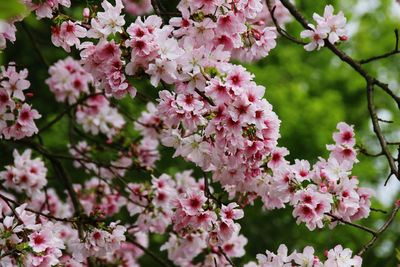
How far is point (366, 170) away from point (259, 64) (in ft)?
8.02

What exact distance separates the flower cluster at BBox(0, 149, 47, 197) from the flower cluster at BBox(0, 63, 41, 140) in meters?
0.64

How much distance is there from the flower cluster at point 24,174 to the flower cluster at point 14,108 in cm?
64

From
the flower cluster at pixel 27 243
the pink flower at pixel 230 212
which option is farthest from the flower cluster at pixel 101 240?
the pink flower at pixel 230 212

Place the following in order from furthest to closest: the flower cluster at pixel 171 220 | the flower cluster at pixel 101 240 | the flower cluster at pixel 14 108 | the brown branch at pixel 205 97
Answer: the flower cluster at pixel 171 220, the flower cluster at pixel 14 108, the flower cluster at pixel 101 240, the brown branch at pixel 205 97

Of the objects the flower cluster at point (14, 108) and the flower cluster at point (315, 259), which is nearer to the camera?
the flower cluster at point (315, 259)

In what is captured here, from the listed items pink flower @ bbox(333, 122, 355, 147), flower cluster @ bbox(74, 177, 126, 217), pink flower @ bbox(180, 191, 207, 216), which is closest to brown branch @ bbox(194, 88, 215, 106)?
pink flower @ bbox(180, 191, 207, 216)

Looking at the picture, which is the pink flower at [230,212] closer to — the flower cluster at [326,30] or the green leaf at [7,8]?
the flower cluster at [326,30]

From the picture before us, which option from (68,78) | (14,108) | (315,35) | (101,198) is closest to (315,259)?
(315,35)

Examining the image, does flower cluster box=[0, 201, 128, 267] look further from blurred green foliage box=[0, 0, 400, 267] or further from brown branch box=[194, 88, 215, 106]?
blurred green foliage box=[0, 0, 400, 267]

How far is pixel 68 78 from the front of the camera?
5141 millimetres

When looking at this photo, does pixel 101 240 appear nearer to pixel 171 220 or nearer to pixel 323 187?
pixel 171 220

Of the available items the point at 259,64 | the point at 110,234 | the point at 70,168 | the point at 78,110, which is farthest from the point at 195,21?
the point at 259,64

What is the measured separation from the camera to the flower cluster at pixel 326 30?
3.79 metres

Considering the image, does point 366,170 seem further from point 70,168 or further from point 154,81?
point 154,81
